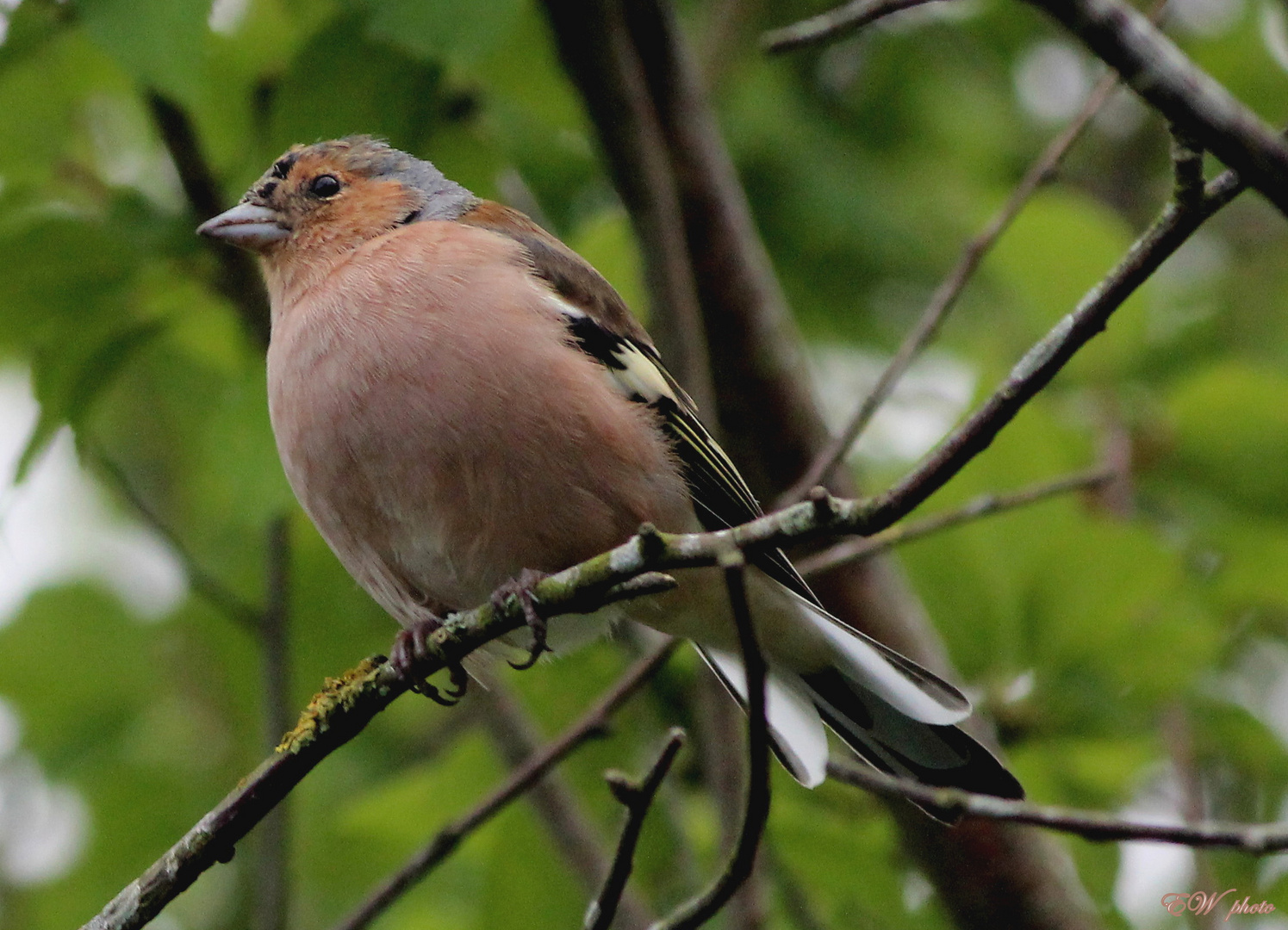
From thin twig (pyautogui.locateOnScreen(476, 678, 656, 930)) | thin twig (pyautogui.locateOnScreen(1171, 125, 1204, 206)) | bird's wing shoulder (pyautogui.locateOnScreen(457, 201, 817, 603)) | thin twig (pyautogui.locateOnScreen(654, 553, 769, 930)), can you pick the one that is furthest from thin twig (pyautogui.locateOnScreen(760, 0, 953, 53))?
thin twig (pyautogui.locateOnScreen(476, 678, 656, 930))

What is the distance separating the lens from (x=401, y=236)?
4.28 m

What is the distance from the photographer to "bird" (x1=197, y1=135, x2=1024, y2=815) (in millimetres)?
3613

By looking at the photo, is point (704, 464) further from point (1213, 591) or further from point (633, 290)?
point (1213, 591)

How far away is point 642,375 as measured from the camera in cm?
404

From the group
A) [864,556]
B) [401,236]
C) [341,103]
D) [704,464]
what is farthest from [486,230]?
[864,556]

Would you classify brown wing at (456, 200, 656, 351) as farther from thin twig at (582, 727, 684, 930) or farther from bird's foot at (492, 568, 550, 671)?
thin twig at (582, 727, 684, 930)

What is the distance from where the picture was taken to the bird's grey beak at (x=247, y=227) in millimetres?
4473

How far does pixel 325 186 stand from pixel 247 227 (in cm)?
33

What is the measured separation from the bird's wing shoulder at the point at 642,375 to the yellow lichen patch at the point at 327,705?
105 centimetres

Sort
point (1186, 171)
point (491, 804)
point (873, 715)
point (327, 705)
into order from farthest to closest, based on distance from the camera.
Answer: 1. point (491, 804)
2. point (873, 715)
3. point (327, 705)
4. point (1186, 171)

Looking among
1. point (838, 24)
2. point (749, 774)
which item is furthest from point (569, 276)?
point (749, 774)

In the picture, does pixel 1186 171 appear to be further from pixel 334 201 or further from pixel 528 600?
pixel 334 201

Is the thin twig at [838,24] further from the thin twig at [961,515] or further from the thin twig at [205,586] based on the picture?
the thin twig at [205,586]

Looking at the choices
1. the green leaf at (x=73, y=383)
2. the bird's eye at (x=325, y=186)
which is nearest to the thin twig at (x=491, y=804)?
the green leaf at (x=73, y=383)
